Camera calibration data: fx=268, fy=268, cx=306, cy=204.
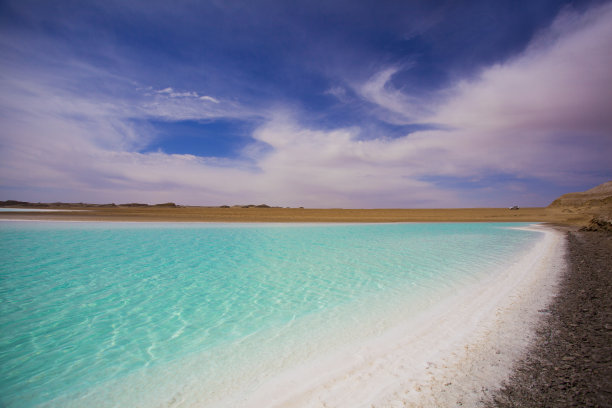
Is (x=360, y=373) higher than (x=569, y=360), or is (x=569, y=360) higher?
(x=569, y=360)

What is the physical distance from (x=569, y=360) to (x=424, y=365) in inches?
67.0

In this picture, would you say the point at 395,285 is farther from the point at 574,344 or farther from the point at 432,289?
the point at 574,344

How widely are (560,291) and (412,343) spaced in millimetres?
4586

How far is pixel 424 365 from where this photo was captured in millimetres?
3422

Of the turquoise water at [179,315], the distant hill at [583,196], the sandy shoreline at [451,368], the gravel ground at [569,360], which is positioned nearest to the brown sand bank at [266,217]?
the distant hill at [583,196]

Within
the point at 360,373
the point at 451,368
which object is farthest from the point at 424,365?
the point at 360,373

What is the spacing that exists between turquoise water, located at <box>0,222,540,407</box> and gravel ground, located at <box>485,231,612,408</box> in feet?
6.39

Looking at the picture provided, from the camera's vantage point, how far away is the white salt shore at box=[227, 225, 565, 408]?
2840 millimetres

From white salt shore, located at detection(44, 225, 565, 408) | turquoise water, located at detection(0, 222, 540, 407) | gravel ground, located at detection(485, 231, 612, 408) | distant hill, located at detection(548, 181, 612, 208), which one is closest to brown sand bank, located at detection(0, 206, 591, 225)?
distant hill, located at detection(548, 181, 612, 208)

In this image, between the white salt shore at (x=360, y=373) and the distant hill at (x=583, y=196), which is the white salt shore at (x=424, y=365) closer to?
the white salt shore at (x=360, y=373)

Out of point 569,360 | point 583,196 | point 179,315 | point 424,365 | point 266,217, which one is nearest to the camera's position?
point 569,360

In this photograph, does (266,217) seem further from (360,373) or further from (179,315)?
(360,373)

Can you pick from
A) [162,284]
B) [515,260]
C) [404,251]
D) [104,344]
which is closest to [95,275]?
[162,284]

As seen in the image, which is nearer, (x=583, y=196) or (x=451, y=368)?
(x=451, y=368)
